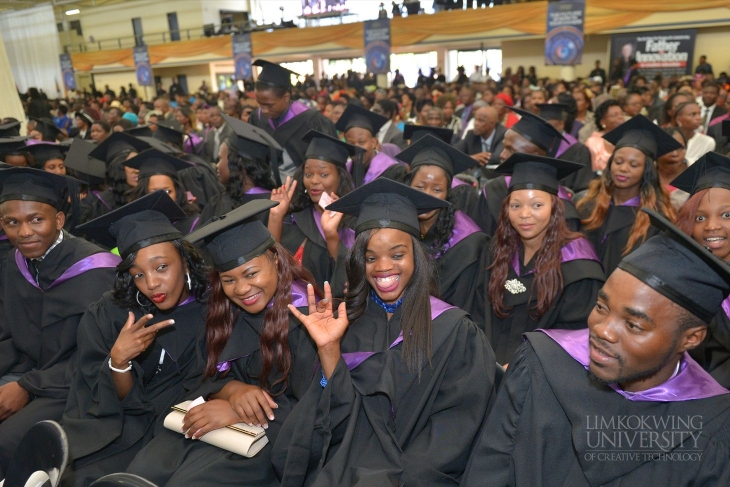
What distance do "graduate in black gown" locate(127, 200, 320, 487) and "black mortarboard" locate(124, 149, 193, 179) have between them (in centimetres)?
175

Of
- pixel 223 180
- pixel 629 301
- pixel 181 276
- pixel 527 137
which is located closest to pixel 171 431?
pixel 181 276

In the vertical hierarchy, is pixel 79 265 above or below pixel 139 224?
below

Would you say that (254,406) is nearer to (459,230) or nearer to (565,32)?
(459,230)

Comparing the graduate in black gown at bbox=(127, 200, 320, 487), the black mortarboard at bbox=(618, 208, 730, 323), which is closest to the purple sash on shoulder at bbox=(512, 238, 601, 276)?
the graduate in black gown at bbox=(127, 200, 320, 487)

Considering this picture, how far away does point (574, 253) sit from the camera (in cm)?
296

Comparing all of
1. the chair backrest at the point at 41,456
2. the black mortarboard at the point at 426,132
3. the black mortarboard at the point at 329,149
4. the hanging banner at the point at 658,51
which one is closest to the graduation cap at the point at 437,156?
the black mortarboard at the point at 329,149

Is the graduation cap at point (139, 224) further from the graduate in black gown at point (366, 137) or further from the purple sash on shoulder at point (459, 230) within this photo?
the graduate in black gown at point (366, 137)

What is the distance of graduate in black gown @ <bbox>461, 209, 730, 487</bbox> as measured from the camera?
151cm

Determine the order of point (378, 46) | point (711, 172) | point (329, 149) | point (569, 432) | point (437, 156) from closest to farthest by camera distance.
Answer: point (569, 432), point (711, 172), point (437, 156), point (329, 149), point (378, 46)

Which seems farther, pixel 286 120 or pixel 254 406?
pixel 286 120

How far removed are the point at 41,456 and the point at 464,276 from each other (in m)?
2.37

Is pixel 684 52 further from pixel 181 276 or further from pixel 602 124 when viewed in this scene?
pixel 181 276

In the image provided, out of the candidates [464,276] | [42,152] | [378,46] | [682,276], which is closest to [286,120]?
[42,152]

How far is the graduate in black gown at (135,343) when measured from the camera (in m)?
2.47
